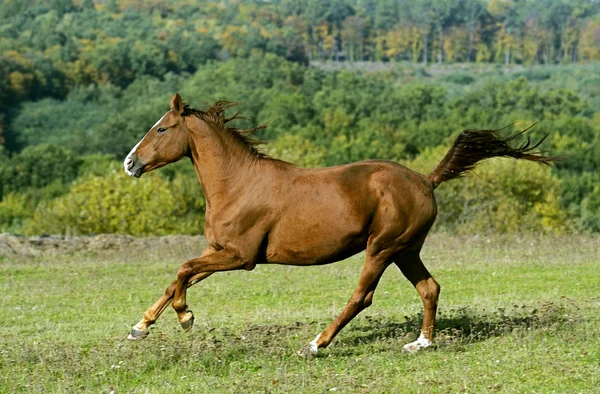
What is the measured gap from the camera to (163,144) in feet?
36.1

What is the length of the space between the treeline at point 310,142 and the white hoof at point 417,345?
19.8 m

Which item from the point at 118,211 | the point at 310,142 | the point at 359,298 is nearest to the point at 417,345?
the point at 359,298

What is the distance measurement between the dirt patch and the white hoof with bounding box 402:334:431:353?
49.3ft

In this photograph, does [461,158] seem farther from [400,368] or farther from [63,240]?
[63,240]


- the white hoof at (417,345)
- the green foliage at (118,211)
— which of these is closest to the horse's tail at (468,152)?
the white hoof at (417,345)

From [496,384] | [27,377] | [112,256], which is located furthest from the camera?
[112,256]

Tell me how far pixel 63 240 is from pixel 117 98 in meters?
164

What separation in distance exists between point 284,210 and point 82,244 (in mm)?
16350

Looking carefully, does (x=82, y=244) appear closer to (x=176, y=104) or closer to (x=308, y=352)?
(x=176, y=104)

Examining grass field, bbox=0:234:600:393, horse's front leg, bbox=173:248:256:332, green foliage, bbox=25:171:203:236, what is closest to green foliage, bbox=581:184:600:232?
green foliage, bbox=25:171:203:236

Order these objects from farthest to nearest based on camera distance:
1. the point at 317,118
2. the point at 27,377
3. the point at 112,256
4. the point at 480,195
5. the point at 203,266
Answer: the point at 317,118, the point at 480,195, the point at 112,256, the point at 203,266, the point at 27,377

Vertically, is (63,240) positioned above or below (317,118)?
above

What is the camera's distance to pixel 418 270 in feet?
37.8

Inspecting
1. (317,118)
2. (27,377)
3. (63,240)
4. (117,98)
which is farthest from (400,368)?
(117,98)
